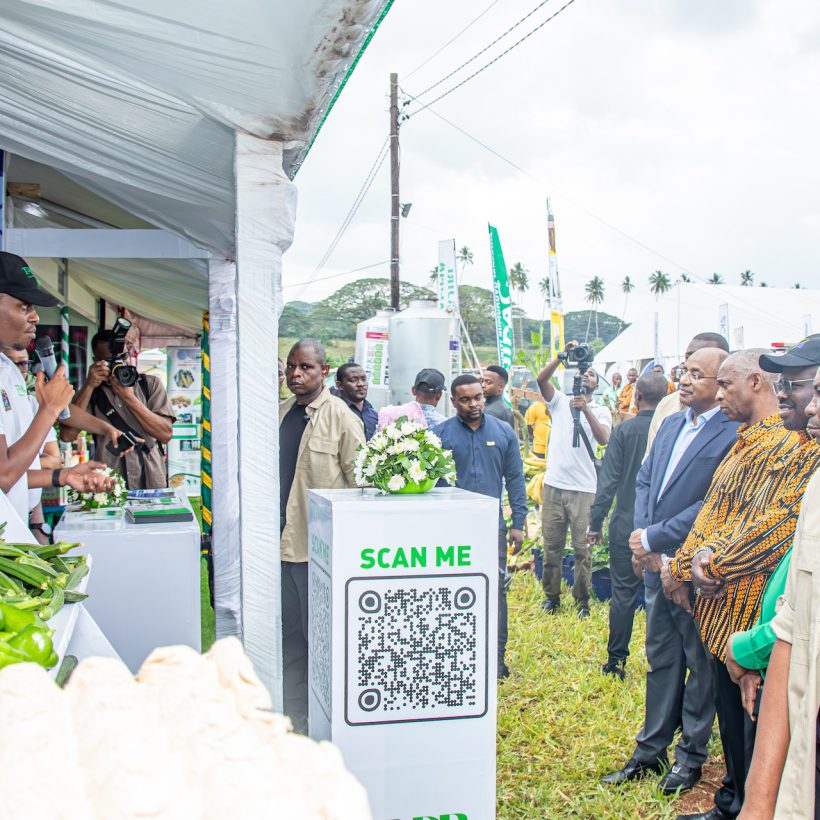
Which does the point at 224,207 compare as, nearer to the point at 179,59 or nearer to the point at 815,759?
the point at 179,59

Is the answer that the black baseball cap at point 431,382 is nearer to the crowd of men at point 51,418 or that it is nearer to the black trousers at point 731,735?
the crowd of men at point 51,418

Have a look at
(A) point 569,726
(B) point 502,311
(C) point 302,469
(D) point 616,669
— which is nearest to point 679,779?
(A) point 569,726

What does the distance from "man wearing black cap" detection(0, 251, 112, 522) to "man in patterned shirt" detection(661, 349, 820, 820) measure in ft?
8.45

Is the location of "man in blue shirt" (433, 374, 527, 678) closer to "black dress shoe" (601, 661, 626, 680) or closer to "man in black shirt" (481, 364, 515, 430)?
"black dress shoe" (601, 661, 626, 680)

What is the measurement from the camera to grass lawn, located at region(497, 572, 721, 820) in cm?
379

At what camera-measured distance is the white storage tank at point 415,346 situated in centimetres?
1200

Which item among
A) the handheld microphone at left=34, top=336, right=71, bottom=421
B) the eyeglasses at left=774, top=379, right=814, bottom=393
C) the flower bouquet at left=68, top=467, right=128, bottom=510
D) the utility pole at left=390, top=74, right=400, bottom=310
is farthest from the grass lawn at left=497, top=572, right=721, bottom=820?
the utility pole at left=390, top=74, right=400, bottom=310

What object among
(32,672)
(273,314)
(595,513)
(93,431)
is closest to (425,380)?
(595,513)

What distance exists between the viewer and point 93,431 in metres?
5.62

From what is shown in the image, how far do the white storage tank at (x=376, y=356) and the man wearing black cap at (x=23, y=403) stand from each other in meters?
9.27

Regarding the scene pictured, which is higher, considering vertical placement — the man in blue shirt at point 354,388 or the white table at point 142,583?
the man in blue shirt at point 354,388

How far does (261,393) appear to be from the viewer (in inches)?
109

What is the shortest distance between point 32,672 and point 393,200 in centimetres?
1906

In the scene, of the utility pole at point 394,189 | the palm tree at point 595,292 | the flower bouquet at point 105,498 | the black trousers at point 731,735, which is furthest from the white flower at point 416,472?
the palm tree at point 595,292
